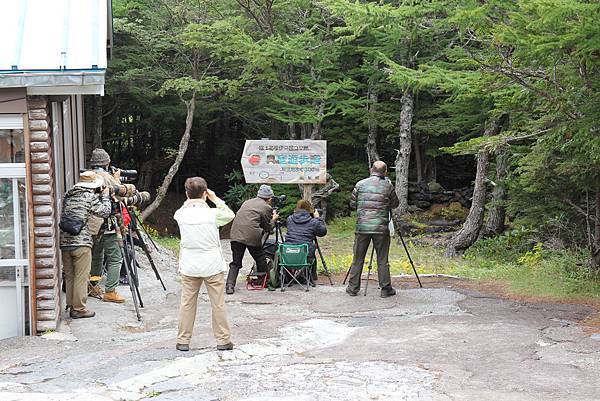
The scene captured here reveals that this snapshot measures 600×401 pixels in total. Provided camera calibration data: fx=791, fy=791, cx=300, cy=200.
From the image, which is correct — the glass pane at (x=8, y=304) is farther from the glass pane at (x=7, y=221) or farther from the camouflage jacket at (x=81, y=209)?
the camouflage jacket at (x=81, y=209)

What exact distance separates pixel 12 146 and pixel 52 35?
1.38m

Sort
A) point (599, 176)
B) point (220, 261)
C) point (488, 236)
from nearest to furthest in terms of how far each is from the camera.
Result: point (220, 261) → point (599, 176) → point (488, 236)

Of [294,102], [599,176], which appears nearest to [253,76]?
[294,102]

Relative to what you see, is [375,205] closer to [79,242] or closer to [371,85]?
[79,242]

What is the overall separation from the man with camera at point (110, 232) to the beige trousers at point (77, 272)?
64cm

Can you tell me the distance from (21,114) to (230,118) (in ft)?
69.4

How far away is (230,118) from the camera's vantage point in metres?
29.3

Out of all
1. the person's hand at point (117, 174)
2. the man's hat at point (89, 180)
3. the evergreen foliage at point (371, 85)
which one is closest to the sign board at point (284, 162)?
the evergreen foliage at point (371, 85)

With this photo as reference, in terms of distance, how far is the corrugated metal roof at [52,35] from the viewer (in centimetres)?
834

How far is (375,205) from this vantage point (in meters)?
11.0

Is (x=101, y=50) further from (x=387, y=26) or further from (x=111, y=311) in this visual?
(x=387, y=26)

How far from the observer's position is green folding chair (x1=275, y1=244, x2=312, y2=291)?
11.8m

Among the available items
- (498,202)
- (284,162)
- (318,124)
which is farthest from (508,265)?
(318,124)

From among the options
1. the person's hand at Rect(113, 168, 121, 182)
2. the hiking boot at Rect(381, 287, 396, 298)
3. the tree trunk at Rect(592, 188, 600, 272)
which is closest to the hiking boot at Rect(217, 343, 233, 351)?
the hiking boot at Rect(381, 287, 396, 298)
